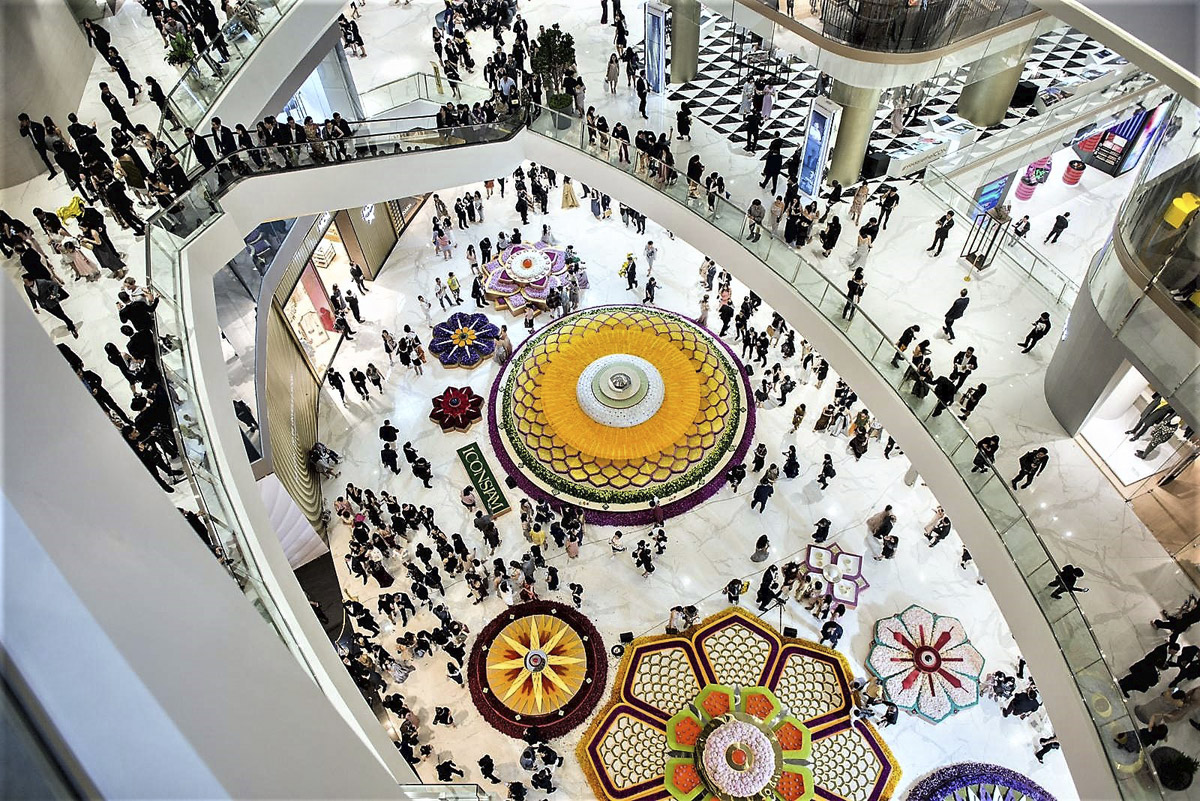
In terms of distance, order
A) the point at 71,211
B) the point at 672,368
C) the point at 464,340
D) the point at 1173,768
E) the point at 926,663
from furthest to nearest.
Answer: the point at 464,340
the point at 672,368
the point at 926,663
the point at 71,211
the point at 1173,768

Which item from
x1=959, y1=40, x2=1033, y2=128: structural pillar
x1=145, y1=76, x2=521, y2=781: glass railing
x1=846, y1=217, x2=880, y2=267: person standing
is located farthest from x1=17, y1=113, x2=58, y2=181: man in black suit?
x1=959, y1=40, x2=1033, y2=128: structural pillar

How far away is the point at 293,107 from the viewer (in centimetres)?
1873

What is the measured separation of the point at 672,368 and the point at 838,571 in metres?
5.77

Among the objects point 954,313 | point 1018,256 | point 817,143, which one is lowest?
point 954,313

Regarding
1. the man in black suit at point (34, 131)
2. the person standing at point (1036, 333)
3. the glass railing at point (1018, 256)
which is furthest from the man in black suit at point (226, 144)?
the person standing at point (1036, 333)

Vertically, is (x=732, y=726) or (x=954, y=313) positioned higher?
(x=954, y=313)

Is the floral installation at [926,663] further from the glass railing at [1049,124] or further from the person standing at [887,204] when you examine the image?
the glass railing at [1049,124]

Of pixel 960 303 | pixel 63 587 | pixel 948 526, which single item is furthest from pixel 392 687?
pixel 63 587

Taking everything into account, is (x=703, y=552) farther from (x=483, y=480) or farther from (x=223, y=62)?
(x=223, y=62)

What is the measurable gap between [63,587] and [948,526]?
46.9ft

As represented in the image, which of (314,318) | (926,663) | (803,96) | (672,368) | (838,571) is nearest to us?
(926,663)

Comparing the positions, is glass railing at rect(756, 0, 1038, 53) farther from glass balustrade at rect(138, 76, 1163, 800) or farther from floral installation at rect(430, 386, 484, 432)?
floral installation at rect(430, 386, 484, 432)

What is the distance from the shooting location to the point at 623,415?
15.6 metres

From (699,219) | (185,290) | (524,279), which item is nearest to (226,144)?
(185,290)
